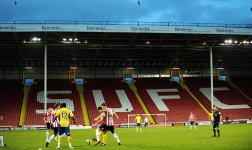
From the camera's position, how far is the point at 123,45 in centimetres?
5184

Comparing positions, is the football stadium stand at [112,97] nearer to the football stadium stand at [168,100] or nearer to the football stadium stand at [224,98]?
the football stadium stand at [168,100]

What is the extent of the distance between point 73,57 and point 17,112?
11480 mm

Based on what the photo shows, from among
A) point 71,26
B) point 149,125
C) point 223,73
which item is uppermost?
point 71,26

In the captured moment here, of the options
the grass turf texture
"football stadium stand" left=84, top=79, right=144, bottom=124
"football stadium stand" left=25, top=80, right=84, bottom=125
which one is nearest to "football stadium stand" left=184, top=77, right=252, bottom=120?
"football stadium stand" left=84, top=79, right=144, bottom=124

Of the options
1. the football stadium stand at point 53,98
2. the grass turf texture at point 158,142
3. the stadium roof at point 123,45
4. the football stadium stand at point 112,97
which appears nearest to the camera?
the grass turf texture at point 158,142

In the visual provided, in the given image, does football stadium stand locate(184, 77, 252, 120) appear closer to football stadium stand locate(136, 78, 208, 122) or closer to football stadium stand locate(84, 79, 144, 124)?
football stadium stand locate(136, 78, 208, 122)

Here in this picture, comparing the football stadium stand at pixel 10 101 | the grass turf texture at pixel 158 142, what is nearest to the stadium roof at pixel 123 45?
the football stadium stand at pixel 10 101

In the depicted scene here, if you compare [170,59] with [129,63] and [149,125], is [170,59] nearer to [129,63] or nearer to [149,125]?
[129,63]

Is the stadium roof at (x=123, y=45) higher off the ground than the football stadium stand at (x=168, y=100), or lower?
higher

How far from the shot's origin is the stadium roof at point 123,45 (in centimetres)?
4431

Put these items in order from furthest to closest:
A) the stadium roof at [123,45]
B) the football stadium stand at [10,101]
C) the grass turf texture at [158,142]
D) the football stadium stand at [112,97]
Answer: the football stadium stand at [112,97]
the football stadium stand at [10,101]
the stadium roof at [123,45]
the grass turf texture at [158,142]

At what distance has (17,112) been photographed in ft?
172

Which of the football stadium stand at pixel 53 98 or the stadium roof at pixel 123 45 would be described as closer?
the stadium roof at pixel 123 45

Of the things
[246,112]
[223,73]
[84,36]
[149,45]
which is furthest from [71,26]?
[223,73]
